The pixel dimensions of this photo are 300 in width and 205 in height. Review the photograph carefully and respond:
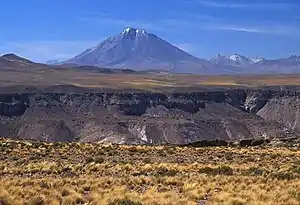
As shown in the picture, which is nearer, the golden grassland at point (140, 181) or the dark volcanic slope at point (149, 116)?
the golden grassland at point (140, 181)

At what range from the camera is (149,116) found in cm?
14450

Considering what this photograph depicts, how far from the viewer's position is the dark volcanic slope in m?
118

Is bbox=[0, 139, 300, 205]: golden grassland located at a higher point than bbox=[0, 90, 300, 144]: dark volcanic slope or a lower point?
higher

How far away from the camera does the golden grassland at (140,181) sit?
15.8 meters

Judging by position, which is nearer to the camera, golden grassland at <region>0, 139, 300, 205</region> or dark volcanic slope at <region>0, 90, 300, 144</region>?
golden grassland at <region>0, 139, 300, 205</region>

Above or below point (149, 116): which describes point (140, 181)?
above

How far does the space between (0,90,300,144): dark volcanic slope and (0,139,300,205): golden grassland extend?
239 ft

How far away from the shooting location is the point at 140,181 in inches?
791

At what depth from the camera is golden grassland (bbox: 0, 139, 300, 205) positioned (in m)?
15.8

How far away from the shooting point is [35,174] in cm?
2275

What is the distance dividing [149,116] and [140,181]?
124 metres

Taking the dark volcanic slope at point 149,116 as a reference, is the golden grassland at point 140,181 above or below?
above

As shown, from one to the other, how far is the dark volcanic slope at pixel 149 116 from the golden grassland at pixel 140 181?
72738 millimetres

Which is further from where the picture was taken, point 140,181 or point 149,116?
point 149,116
